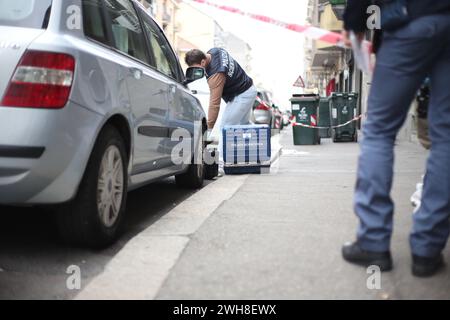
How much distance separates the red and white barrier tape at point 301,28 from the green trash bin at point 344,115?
11641 mm

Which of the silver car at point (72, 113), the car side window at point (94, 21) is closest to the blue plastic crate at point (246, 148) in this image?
the silver car at point (72, 113)

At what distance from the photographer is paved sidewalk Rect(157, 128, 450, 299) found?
91.7 inches

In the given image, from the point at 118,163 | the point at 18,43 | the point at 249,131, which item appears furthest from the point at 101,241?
the point at 249,131

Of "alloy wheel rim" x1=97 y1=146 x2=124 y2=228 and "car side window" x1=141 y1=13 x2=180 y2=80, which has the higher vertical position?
"car side window" x1=141 y1=13 x2=180 y2=80

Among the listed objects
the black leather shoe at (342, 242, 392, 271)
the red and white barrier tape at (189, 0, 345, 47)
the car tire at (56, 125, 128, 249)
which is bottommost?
the black leather shoe at (342, 242, 392, 271)

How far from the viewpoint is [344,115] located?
15.8 m

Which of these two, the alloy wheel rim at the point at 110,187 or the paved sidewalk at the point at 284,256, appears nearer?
the paved sidewalk at the point at 284,256

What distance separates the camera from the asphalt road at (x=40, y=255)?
267 cm

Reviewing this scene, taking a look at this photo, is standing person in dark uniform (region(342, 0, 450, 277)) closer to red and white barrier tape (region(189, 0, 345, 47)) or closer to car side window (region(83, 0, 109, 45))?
red and white barrier tape (region(189, 0, 345, 47))

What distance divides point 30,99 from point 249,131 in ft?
14.2

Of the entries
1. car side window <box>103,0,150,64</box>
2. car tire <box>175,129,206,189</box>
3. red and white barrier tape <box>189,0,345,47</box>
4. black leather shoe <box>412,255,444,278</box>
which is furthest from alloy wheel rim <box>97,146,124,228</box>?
car tire <box>175,129,206,189</box>

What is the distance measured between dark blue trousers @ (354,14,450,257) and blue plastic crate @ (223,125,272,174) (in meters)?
4.26

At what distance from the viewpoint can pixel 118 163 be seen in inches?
133

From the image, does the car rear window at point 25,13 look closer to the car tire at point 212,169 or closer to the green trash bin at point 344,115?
the car tire at point 212,169
